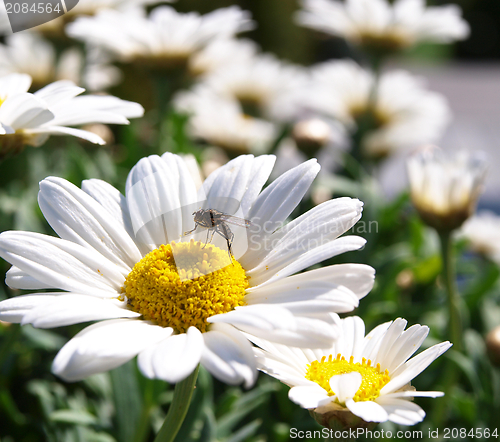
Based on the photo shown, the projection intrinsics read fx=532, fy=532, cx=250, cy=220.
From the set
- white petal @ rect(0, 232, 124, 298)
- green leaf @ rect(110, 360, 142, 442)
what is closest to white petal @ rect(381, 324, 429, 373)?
white petal @ rect(0, 232, 124, 298)

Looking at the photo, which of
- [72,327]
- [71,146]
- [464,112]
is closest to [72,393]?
[72,327]

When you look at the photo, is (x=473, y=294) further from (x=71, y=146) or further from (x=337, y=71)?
(x=71, y=146)

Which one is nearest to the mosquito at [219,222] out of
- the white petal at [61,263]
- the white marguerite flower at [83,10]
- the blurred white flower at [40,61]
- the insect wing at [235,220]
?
the insect wing at [235,220]

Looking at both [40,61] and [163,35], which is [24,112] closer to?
[163,35]

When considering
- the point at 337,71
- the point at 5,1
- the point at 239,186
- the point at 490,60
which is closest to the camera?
the point at 239,186

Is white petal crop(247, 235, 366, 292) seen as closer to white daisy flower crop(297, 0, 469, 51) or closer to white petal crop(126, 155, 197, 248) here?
white petal crop(126, 155, 197, 248)

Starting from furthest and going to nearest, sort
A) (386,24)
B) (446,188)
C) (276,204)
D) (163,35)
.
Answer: (386,24) < (163,35) < (446,188) < (276,204)

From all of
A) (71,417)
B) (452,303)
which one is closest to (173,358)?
(71,417)
